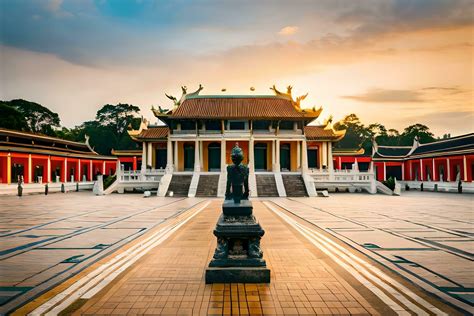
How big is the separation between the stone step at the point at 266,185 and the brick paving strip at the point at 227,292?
21.8 meters

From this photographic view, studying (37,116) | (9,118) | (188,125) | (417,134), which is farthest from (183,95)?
(417,134)

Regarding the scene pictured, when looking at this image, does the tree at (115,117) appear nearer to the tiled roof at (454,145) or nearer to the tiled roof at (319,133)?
the tiled roof at (319,133)

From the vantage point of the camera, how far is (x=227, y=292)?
5641 mm

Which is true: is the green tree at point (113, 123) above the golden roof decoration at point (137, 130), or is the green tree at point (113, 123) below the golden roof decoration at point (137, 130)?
above

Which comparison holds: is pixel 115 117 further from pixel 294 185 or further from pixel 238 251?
pixel 238 251

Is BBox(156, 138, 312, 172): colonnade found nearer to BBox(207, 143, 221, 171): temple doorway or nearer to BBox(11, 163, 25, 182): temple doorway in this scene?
BBox(207, 143, 221, 171): temple doorway

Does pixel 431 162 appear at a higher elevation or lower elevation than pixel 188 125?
lower

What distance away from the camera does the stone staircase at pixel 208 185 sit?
29984 millimetres

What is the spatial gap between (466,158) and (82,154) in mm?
45739

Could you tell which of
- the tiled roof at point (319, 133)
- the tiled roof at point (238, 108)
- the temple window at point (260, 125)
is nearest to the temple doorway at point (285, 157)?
the tiled roof at point (319, 133)

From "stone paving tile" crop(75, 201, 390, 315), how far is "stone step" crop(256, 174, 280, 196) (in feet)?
71.5

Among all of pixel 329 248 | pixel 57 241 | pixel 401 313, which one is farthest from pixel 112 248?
pixel 401 313

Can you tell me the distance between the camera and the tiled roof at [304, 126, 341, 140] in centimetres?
4250

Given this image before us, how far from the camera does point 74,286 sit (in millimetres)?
5984
